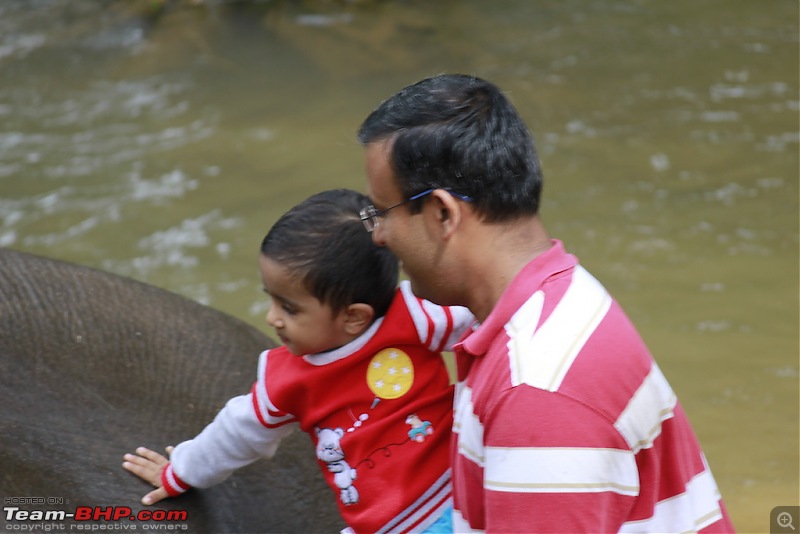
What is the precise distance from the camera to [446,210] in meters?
1.68

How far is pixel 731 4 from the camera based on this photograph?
7895 mm

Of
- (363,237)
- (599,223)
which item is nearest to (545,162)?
(599,223)

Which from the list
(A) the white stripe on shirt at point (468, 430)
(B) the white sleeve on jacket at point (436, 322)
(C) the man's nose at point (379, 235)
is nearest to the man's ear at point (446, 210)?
(C) the man's nose at point (379, 235)

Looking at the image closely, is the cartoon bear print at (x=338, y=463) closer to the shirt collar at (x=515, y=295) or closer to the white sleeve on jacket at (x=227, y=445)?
the white sleeve on jacket at (x=227, y=445)

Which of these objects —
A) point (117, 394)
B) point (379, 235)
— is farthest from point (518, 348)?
point (117, 394)

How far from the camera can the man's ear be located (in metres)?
1.66

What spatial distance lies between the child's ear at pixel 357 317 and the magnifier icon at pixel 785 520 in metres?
1.62

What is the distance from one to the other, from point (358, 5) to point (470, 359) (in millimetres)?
6894

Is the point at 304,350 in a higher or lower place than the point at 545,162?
higher

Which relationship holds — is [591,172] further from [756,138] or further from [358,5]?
[358,5]

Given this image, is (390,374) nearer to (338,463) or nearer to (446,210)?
(338,463)

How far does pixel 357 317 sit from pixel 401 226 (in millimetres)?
440

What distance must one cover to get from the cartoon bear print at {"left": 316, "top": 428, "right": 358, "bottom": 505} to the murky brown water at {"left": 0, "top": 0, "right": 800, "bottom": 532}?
1552mm

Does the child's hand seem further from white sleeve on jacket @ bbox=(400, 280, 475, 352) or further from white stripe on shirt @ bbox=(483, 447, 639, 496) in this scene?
white stripe on shirt @ bbox=(483, 447, 639, 496)
